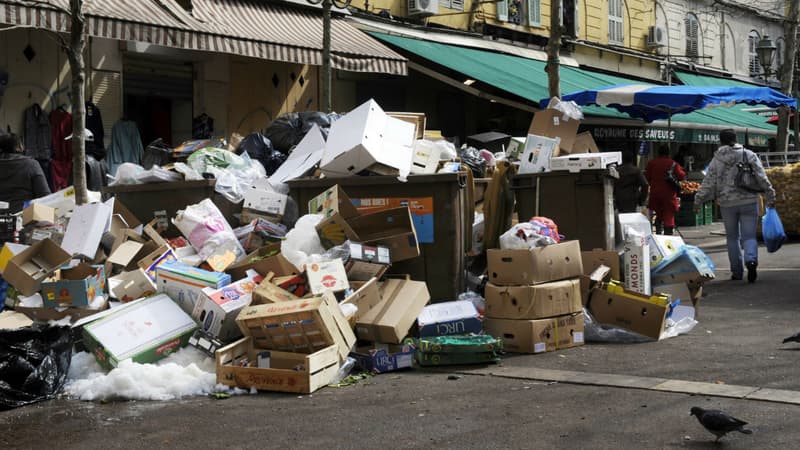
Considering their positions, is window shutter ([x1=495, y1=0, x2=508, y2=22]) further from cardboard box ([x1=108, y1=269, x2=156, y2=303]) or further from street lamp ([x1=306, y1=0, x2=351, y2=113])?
cardboard box ([x1=108, y1=269, x2=156, y2=303])

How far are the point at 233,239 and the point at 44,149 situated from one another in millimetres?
5483

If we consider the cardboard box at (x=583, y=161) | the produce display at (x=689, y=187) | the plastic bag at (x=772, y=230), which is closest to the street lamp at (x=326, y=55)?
the cardboard box at (x=583, y=161)

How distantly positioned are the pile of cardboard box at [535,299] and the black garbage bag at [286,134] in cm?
353

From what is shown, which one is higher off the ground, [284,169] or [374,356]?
[284,169]

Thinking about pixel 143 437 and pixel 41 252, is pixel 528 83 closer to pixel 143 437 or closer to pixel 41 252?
pixel 41 252

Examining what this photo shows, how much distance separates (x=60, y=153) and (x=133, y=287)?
569 cm

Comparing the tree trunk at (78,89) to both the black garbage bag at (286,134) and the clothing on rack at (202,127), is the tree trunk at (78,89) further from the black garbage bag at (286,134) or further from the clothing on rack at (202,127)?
the clothing on rack at (202,127)

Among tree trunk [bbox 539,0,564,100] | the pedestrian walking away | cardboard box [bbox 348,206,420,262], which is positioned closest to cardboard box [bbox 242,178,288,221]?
cardboard box [bbox 348,206,420,262]

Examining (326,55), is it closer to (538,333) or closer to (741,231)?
(741,231)

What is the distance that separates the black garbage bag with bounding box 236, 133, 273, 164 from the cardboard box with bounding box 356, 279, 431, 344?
311 centimetres

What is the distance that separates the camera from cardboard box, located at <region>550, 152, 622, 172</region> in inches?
311

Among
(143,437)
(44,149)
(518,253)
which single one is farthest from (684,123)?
(143,437)

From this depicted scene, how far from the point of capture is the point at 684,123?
67.1ft

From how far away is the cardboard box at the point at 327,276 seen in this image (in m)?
6.41
